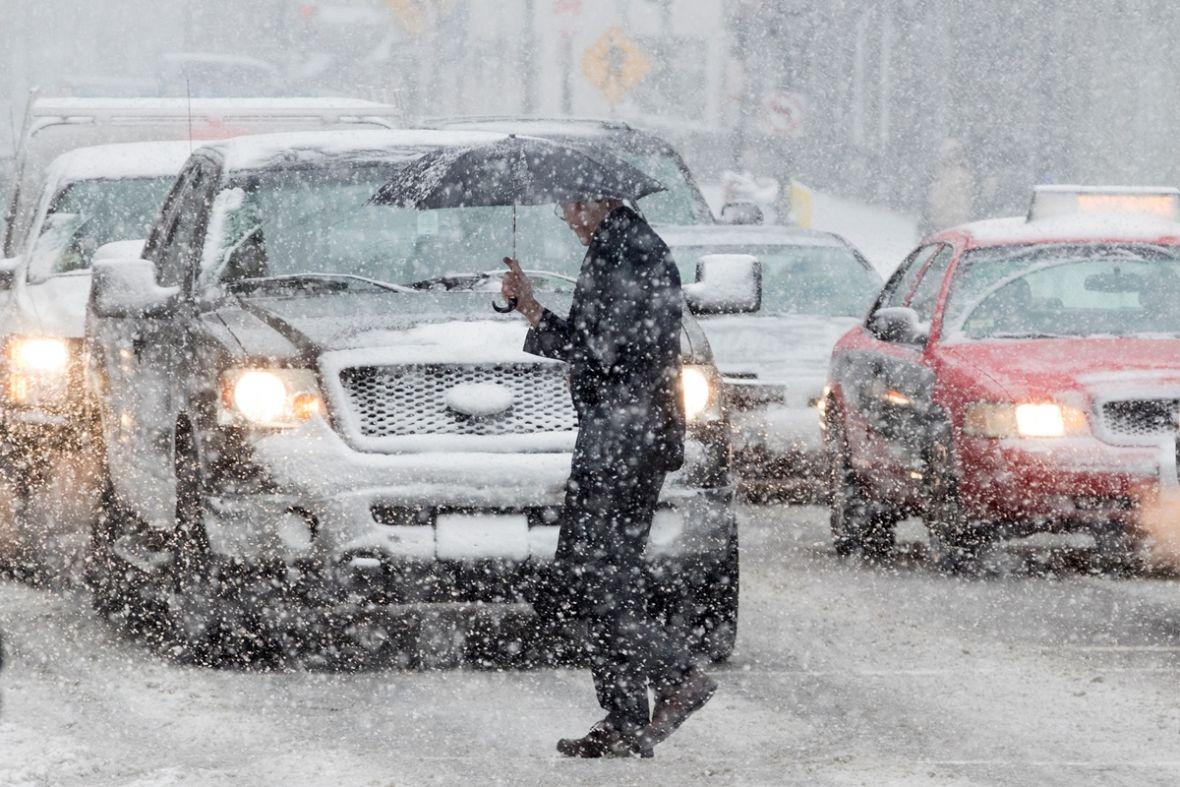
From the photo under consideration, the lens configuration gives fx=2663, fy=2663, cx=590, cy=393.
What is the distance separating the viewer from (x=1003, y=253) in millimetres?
12102

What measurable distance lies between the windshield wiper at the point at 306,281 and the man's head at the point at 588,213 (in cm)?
196

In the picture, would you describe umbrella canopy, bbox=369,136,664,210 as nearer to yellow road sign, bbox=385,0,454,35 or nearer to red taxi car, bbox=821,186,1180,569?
red taxi car, bbox=821,186,1180,569

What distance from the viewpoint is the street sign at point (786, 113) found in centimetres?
2725

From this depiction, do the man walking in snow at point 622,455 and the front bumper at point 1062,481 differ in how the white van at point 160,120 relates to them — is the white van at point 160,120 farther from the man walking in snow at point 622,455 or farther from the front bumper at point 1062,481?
the man walking in snow at point 622,455

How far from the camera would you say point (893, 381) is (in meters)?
11.9

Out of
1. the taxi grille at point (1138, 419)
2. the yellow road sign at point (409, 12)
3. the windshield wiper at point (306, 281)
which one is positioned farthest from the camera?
the yellow road sign at point (409, 12)

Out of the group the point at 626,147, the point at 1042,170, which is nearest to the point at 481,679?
Answer: the point at 626,147

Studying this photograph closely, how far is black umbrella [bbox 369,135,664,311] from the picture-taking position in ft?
26.2

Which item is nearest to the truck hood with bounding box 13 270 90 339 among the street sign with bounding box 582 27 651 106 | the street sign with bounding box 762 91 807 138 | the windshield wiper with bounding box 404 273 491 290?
the windshield wiper with bounding box 404 273 491 290

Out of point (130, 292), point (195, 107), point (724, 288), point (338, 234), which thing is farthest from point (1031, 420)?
point (195, 107)

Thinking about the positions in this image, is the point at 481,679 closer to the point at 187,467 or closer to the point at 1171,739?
the point at 187,467

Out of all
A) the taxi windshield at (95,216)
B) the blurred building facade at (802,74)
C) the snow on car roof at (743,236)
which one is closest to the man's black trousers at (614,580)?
the taxi windshield at (95,216)

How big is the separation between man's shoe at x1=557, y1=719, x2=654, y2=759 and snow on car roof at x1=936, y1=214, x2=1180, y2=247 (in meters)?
5.47

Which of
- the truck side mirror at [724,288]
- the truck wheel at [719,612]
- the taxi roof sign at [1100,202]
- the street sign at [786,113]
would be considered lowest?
the street sign at [786,113]
